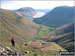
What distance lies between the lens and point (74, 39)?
16962 cm

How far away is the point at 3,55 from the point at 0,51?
2152 mm

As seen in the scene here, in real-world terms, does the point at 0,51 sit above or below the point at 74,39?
below

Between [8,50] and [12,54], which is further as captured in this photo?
[8,50]

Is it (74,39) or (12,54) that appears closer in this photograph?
(12,54)

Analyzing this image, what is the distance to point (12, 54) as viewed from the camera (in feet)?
80.2

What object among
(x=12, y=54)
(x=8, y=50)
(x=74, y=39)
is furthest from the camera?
(x=74, y=39)

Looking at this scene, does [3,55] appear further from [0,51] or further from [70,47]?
Answer: [70,47]

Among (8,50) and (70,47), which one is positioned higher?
(70,47)

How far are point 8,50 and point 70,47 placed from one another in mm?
129788

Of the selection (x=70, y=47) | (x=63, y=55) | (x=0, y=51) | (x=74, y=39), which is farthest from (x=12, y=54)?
(x=74, y=39)

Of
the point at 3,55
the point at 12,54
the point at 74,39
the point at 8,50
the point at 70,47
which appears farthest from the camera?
the point at 74,39

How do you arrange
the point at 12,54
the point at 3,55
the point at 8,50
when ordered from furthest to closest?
1. the point at 8,50
2. the point at 12,54
3. the point at 3,55

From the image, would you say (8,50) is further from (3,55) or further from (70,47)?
(70,47)

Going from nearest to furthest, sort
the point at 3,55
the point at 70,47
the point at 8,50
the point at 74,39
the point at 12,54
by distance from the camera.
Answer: the point at 3,55
the point at 12,54
the point at 8,50
the point at 70,47
the point at 74,39
